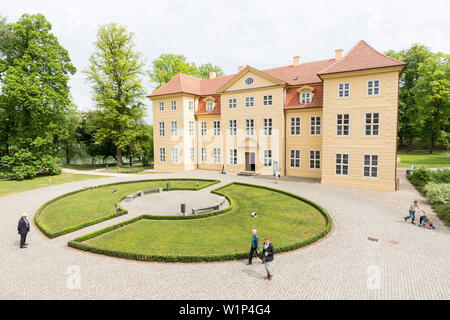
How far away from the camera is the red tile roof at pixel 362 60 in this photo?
2411cm

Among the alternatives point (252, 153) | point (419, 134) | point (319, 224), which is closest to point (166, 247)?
point (319, 224)

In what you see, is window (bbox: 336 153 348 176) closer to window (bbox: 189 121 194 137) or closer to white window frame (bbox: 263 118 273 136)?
white window frame (bbox: 263 118 273 136)

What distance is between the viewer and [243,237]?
14.0m

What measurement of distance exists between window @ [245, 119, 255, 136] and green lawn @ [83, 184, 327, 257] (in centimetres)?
1580

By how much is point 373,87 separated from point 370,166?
760cm

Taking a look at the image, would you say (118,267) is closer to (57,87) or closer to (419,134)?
(57,87)

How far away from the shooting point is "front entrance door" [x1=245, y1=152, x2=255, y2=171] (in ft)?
114

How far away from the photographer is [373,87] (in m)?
24.7

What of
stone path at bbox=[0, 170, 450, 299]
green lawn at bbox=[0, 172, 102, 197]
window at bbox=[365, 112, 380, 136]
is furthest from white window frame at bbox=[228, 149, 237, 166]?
stone path at bbox=[0, 170, 450, 299]

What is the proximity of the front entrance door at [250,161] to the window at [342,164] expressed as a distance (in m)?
11.2

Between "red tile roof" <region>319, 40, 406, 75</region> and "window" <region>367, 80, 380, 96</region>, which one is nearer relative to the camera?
"red tile roof" <region>319, 40, 406, 75</region>

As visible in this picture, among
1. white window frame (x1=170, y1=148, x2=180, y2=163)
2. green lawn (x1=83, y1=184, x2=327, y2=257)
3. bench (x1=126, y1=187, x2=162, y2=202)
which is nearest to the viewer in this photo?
green lawn (x1=83, y1=184, x2=327, y2=257)

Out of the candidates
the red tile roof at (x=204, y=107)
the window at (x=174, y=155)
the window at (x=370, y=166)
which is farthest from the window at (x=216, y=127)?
the window at (x=370, y=166)
